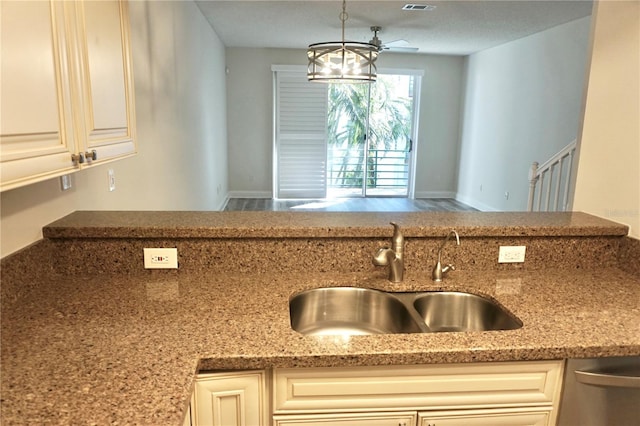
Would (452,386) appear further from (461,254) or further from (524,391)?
(461,254)

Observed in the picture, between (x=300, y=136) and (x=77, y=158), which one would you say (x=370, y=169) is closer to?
(x=300, y=136)

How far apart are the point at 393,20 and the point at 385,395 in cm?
482

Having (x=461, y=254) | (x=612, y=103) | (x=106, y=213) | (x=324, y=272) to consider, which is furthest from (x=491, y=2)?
(x=106, y=213)

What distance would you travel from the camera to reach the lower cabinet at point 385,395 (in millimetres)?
1162

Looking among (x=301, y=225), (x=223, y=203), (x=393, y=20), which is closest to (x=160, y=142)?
(x=301, y=225)

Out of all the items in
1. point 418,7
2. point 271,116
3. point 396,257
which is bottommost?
point 396,257

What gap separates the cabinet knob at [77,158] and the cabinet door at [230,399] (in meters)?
0.63

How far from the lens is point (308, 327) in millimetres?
1646

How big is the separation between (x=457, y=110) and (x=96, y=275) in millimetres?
7560

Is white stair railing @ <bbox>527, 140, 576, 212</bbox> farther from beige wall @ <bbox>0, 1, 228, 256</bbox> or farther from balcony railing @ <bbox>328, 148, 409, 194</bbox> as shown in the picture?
balcony railing @ <bbox>328, 148, 409, 194</bbox>

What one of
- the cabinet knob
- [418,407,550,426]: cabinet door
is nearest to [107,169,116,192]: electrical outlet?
the cabinet knob

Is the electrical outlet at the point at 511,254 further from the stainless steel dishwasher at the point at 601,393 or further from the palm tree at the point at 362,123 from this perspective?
the palm tree at the point at 362,123

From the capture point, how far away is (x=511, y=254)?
1796mm

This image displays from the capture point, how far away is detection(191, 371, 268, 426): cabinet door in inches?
44.9
